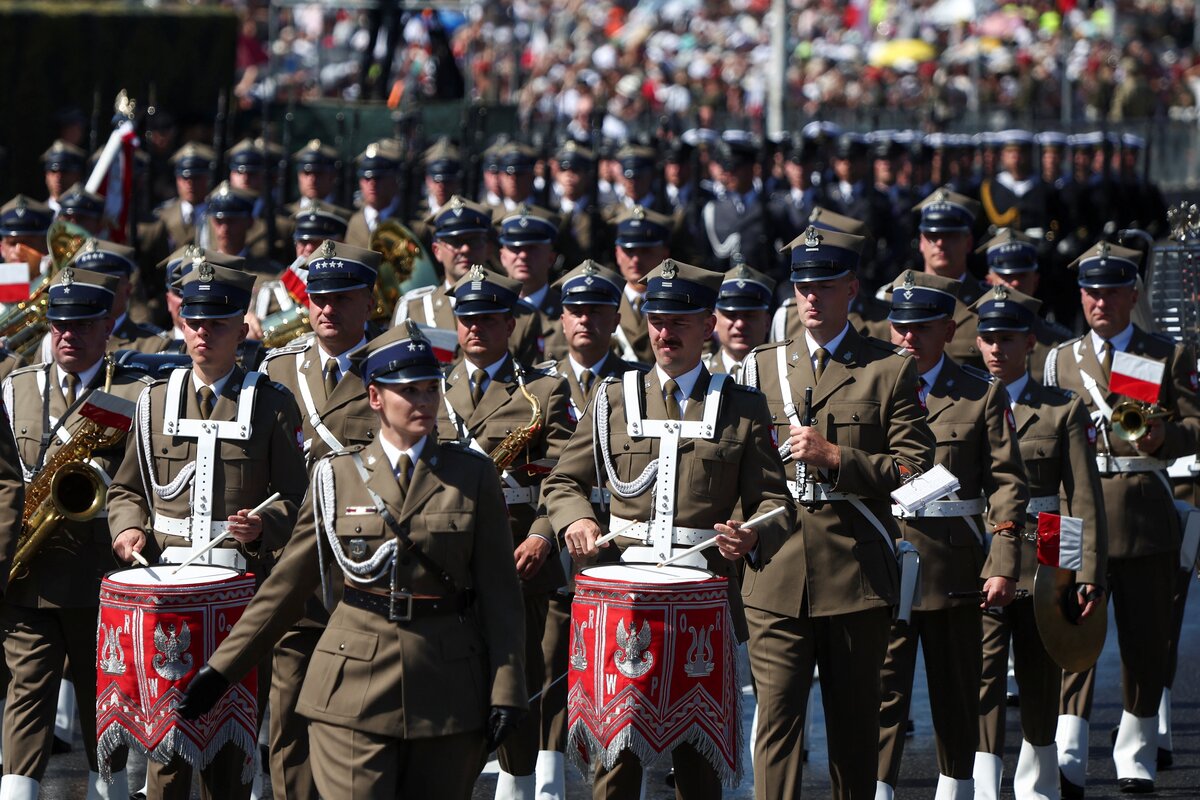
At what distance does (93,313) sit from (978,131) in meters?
19.9

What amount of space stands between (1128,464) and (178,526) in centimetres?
409

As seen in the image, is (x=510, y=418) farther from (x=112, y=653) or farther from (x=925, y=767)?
(x=925, y=767)

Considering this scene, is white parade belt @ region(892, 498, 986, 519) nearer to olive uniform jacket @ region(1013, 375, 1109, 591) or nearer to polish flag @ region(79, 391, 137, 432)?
olive uniform jacket @ region(1013, 375, 1109, 591)

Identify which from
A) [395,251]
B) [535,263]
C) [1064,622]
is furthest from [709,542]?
[395,251]

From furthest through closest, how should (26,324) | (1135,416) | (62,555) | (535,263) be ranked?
(535,263)
(26,324)
(1135,416)
(62,555)

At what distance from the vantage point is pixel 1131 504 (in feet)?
32.0

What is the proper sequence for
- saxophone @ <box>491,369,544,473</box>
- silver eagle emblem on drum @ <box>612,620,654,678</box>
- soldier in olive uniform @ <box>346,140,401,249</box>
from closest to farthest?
1. silver eagle emblem on drum @ <box>612,620,654,678</box>
2. saxophone @ <box>491,369,544,473</box>
3. soldier in olive uniform @ <box>346,140,401,249</box>

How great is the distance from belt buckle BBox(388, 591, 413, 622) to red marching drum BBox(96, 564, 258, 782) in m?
1.03

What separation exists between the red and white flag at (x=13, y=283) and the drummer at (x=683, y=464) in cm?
428

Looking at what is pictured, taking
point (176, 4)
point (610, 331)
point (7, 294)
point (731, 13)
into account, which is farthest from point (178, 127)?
point (731, 13)

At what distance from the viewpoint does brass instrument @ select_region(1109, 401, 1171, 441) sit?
379 inches

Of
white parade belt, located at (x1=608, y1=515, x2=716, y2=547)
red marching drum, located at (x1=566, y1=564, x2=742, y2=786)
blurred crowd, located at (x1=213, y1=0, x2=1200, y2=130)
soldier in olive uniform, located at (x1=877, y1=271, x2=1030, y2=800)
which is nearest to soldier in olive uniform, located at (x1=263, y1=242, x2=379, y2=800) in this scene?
white parade belt, located at (x1=608, y1=515, x2=716, y2=547)

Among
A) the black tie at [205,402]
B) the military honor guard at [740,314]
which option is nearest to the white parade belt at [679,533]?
the black tie at [205,402]

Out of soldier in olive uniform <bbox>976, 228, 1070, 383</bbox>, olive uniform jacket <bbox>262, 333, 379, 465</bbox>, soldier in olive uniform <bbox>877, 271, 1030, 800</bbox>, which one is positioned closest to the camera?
olive uniform jacket <bbox>262, 333, 379, 465</bbox>
